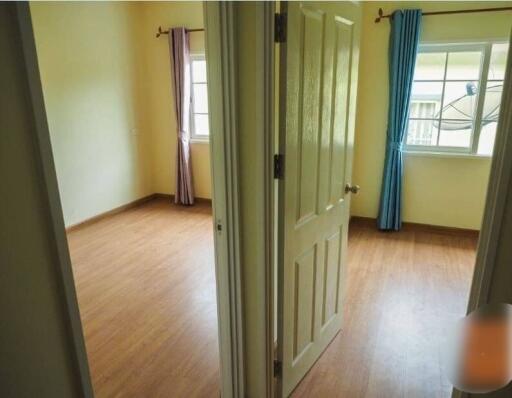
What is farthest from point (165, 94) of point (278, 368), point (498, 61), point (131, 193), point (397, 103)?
point (278, 368)

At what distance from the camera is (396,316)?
8.19ft

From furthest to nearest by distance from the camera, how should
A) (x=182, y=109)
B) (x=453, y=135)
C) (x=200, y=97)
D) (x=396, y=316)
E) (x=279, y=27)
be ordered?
1. (x=200, y=97)
2. (x=182, y=109)
3. (x=453, y=135)
4. (x=396, y=316)
5. (x=279, y=27)

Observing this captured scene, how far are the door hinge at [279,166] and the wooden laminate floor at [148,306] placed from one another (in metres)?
1.18

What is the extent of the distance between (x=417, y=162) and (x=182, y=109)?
9.39ft

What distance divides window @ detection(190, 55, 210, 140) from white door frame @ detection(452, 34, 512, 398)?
3.96 metres

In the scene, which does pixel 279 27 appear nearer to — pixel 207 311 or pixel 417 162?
pixel 207 311

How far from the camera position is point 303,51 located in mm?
1411

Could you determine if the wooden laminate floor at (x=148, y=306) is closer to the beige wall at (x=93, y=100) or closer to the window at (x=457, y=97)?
the beige wall at (x=93, y=100)

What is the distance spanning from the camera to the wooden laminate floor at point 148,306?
1959mm

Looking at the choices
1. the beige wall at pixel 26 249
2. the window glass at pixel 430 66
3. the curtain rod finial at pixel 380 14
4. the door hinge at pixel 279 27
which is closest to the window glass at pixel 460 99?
the window glass at pixel 430 66

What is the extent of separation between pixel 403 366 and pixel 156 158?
4.11m

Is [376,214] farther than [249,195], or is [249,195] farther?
[376,214]

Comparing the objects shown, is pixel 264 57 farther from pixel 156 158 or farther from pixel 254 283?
pixel 156 158

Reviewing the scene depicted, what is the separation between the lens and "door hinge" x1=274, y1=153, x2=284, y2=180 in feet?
4.62
